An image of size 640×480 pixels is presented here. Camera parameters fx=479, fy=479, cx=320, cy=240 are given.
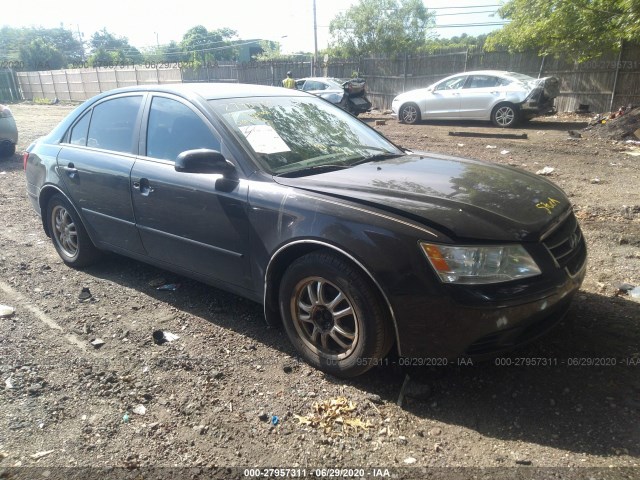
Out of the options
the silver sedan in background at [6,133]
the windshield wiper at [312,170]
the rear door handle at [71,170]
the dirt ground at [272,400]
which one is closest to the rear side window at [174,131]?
the windshield wiper at [312,170]

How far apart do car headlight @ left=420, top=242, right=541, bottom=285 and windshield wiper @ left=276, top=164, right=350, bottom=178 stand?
100 centimetres

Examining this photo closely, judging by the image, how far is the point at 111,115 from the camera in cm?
415

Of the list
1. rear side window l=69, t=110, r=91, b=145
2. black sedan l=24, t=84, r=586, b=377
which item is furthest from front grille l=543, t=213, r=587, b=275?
rear side window l=69, t=110, r=91, b=145

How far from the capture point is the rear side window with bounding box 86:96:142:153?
3.90 m

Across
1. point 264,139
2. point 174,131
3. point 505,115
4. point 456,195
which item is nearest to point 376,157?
point 264,139

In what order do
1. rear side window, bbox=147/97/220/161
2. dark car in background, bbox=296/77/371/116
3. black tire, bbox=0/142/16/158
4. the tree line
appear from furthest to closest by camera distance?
dark car in background, bbox=296/77/371/116 < the tree line < black tire, bbox=0/142/16/158 < rear side window, bbox=147/97/220/161

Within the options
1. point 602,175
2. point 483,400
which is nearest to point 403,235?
point 483,400

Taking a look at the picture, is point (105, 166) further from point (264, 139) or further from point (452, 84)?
point (452, 84)

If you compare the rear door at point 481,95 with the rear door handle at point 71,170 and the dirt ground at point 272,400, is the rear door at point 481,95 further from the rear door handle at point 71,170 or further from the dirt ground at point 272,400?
the rear door handle at point 71,170

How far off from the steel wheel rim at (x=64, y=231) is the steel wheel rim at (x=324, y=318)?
2.71 m

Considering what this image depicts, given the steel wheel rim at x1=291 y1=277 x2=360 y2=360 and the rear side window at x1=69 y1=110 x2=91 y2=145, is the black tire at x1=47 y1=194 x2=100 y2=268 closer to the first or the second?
the rear side window at x1=69 y1=110 x2=91 y2=145

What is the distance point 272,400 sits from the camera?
108 inches

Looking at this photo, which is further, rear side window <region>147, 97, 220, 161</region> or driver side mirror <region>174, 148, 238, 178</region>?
rear side window <region>147, 97, 220, 161</region>

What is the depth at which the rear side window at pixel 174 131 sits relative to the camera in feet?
11.0
